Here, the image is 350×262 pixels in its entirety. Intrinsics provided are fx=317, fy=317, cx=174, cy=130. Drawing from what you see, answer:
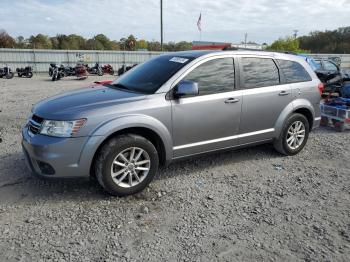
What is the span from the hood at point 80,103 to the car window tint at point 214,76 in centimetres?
83

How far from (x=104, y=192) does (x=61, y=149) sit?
2.78 feet

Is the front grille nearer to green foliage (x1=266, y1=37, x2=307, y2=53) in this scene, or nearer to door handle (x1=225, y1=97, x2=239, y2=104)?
door handle (x1=225, y1=97, x2=239, y2=104)

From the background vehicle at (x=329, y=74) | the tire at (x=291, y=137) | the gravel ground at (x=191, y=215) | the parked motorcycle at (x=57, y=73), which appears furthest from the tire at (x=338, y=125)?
the parked motorcycle at (x=57, y=73)

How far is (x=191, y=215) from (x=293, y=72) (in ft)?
10.4

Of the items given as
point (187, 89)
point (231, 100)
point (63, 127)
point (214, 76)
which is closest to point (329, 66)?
point (231, 100)

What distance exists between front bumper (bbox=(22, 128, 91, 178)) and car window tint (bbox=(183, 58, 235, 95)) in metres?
1.68

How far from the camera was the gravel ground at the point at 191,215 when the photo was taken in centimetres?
292

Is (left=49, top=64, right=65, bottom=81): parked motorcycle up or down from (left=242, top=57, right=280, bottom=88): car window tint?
down

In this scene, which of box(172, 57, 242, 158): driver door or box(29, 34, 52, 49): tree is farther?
box(29, 34, 52, 49): tree

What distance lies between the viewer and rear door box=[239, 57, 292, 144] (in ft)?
15.3

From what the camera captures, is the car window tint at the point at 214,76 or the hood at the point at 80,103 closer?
the hood at the point at 80,103

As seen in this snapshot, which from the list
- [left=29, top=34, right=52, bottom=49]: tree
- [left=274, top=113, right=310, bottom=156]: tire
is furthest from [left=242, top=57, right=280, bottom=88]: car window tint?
[left=29, top=34, right=52, bottom=49]: tree

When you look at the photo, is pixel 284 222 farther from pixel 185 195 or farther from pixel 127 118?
pixel 127 118

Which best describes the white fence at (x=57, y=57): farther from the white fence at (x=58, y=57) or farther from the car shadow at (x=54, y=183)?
the car shadow at (x=54, y=183)
